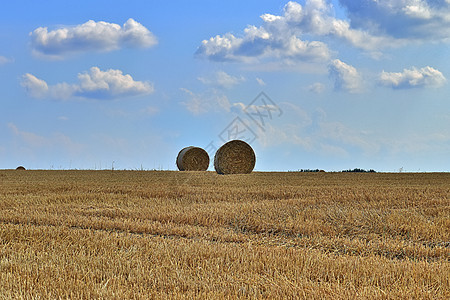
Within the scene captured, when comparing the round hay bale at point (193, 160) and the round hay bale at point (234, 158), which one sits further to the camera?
the round hay bale at point (193, 160)

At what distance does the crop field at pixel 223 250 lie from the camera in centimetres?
395

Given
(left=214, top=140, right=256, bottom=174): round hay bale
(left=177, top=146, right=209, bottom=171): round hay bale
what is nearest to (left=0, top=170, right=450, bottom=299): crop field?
(left=214, top=140, right=256, bottom=174): round hay bale

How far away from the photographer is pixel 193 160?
25266 mm

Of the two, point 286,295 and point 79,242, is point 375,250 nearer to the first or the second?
point 286,295

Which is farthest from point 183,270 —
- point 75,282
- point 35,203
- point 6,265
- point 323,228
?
point 35,203

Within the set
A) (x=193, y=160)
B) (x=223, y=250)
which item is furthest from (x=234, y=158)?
(x=223, y=250)

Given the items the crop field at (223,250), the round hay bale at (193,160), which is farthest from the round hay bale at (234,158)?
the crop field at (223,250)

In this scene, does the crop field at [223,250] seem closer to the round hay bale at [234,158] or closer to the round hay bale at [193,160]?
the round hay bale at [234,158]

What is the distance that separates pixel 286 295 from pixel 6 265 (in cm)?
315

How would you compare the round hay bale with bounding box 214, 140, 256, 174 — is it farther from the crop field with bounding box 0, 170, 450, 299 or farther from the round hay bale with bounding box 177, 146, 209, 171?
the crop field with bounding box 0, 170, 450, 299

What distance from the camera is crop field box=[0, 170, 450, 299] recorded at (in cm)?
395

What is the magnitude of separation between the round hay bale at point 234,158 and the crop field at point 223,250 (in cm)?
1034

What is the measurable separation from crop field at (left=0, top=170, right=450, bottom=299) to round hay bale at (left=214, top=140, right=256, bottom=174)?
10.3 metres

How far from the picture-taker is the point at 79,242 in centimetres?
596
